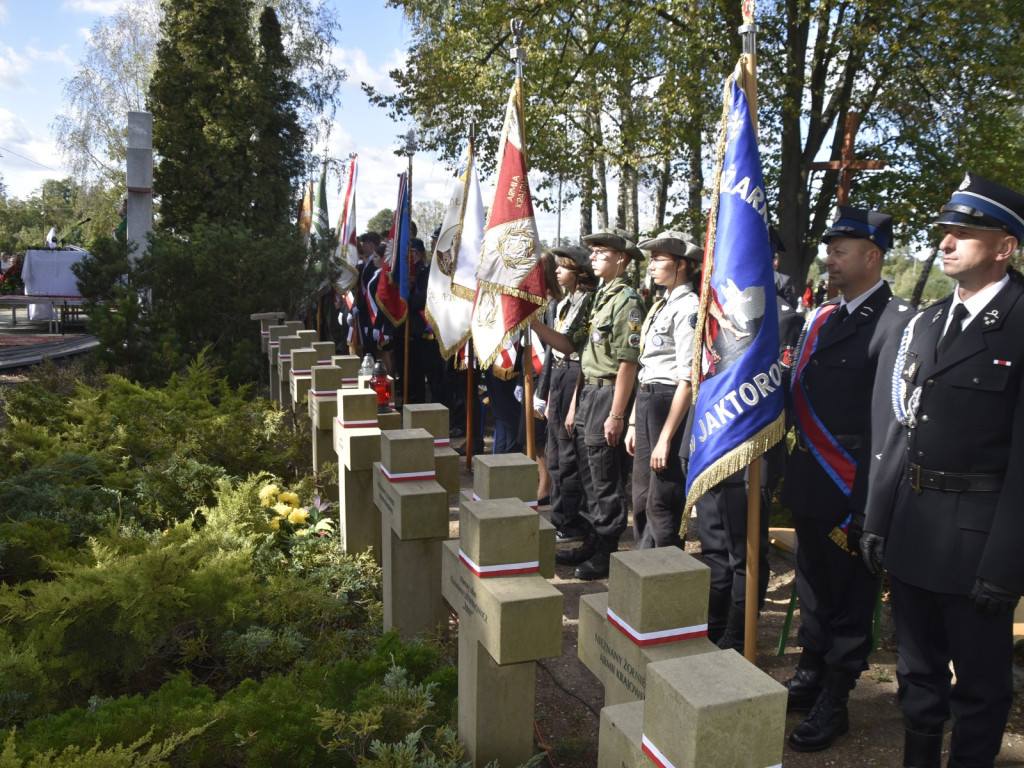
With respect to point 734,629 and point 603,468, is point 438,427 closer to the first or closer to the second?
point 603,468

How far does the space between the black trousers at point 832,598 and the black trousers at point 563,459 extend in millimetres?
2147

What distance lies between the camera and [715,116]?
38.5 ft

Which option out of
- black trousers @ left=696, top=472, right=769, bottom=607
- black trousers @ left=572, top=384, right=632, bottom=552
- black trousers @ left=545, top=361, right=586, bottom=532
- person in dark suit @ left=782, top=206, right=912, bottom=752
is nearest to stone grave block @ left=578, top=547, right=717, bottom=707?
person in dark suit @ left=782, top=206, right=912, bottom=752

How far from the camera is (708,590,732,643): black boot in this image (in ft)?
12.5

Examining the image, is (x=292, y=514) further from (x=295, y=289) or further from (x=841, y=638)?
(x=295, y=289)

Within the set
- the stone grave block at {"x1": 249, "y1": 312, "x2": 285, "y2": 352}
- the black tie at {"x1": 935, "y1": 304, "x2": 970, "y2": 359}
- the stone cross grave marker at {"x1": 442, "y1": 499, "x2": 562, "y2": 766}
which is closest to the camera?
the stone cross grave marker at {"x1": 442, "y1": 499, "x2": 562, "y2": 766}

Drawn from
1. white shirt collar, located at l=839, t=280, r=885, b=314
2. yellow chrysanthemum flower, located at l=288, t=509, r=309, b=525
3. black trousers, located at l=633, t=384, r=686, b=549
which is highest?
white shirt collar, located at l=839, t=280, r=885, b=314

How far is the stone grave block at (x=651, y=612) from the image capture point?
6.16 ft

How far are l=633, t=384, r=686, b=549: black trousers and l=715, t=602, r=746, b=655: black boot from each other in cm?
49

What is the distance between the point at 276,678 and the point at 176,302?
22.9 ft

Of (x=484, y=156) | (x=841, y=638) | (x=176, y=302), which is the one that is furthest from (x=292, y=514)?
(x=484, y=156)

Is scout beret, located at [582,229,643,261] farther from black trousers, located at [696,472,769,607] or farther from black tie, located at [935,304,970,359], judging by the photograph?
black tie, located at [935,304,970,359]

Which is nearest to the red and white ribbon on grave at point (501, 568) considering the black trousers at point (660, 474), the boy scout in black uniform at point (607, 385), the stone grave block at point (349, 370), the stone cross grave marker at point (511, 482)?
the stone cross grave marker at point (511, 482)

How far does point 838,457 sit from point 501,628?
1627mm
